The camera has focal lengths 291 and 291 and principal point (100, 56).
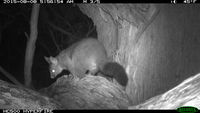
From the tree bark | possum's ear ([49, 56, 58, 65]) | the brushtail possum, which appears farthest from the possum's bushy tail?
possum's ear ([49, 56, 58, 65])

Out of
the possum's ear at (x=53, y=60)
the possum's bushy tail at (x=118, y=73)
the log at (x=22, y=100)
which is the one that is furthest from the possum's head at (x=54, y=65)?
the log at (x=22, y=100)

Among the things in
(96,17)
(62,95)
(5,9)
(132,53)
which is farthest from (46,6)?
(62,95)

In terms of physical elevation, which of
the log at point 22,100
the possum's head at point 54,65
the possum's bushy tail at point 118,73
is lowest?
the possum's head at point 54,65

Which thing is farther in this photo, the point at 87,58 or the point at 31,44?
the point at 87,58

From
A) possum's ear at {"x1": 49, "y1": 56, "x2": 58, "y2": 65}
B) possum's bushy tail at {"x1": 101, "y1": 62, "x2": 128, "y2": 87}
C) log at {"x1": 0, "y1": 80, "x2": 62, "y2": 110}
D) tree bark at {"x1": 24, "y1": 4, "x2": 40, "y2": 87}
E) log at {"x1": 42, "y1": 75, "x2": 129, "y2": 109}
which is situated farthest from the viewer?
possum's ear at {"x1": 49, "y1": 56, "x2": 58, "y2": 65}

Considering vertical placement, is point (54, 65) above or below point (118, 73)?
below

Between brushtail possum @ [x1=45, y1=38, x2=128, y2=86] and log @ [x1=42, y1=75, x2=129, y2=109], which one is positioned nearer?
log @ [x1=42, y1=75, x2=129, y2=109]

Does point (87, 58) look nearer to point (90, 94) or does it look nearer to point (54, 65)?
point (54, 65)

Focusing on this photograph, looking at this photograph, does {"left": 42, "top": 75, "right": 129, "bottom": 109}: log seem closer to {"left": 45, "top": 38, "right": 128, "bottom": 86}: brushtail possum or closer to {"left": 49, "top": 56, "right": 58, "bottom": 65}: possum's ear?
{"left": 45, "top": 38, "right": 128, "bottom": 86}: brushtail possum

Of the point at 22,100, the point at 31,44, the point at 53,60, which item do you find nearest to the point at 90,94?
the point at 22,100

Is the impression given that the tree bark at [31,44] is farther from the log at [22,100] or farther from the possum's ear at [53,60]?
the log at [22,100]

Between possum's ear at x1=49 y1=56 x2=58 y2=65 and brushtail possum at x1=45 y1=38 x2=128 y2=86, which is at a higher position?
brushtail possum at x1=45 y1=38 x2=128 y2=86

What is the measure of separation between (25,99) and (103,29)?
3.39 m

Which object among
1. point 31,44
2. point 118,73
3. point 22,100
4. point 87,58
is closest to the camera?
point 22,100
